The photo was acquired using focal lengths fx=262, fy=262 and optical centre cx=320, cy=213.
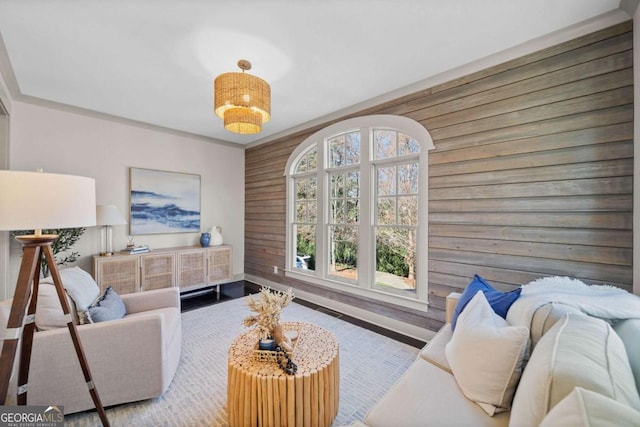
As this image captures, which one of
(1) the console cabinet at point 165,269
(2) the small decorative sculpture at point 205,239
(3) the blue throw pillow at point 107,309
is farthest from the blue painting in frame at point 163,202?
(3) the blue throw pillow at point 107,309

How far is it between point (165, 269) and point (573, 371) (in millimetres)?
4449

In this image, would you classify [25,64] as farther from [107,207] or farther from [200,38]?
[200,38]

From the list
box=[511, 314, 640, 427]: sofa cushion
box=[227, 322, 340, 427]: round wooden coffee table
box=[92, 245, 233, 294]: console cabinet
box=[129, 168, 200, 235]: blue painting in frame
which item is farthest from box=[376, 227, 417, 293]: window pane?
box=[129, 168, 200, 235]: blue painting in frame

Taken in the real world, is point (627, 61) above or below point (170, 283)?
above

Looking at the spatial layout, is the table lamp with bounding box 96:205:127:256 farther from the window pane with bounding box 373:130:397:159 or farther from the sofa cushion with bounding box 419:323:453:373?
the sofa cushion with bounding box 419:323:453:373

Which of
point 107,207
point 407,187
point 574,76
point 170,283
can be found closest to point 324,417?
point 407,187

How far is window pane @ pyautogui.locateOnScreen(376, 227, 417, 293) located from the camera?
119 inches

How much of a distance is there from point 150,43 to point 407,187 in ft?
9.29

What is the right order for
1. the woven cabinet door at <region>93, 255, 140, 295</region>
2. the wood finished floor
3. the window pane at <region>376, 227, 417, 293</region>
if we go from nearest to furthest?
the wood finished floor < the window pane at <region>376, 227, 417, 293</region> < the woven cabinet door at <region>93, 255, 140, 295</region>

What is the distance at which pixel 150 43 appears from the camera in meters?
2.22

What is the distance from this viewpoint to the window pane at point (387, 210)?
317cm

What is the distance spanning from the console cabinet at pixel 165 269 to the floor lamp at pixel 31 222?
2254 millimetres

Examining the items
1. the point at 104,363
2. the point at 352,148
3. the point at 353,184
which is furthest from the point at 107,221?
the point at 352,148

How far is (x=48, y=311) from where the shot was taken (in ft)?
5.63
